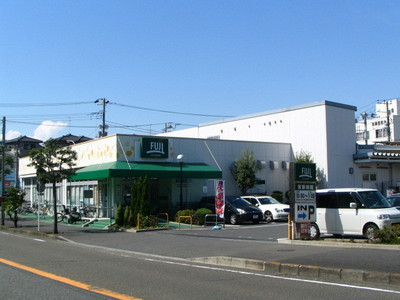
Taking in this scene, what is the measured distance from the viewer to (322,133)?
35.4m

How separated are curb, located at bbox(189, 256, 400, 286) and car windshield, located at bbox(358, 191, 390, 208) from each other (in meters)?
6.53

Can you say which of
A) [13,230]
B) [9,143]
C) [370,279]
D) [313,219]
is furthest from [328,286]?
[9,143]

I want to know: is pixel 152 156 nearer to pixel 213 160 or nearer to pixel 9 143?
pixel 213 160

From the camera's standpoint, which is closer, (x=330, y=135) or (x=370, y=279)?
(x=370, y=279)

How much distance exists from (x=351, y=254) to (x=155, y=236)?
10884 millimetres

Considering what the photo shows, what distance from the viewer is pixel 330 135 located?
3550 centimetres

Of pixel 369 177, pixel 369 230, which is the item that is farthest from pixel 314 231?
pixel 369 177

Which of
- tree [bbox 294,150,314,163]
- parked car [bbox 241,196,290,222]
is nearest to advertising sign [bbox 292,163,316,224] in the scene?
parked car [bbox 241,196,290,222]

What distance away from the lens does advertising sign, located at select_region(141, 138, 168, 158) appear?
29906mm

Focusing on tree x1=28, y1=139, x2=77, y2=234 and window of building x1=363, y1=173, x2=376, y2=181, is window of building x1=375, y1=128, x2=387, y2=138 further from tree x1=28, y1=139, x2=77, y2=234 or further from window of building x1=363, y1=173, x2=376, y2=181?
tree x1=28, y1=139, x2=77, y2=234

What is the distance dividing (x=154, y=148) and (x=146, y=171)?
8.12 feet

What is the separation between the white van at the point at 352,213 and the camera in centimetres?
1571

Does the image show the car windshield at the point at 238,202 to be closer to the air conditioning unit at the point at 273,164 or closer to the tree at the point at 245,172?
the tree at the point at 245,172

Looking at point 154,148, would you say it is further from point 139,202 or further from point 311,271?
point 311,271
